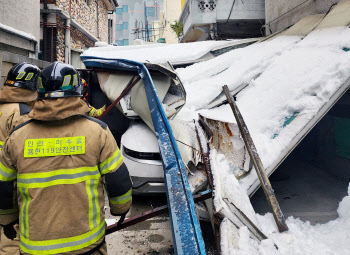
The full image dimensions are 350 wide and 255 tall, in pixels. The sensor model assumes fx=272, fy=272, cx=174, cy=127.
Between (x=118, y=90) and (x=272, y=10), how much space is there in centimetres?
587

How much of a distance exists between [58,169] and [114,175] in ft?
0.92

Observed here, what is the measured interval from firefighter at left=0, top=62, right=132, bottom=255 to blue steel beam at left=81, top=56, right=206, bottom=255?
0.53m

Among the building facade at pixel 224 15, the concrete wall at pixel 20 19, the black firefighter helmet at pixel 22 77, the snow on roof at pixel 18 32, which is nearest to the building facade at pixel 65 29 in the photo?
the concrete wall at pixel 20 19

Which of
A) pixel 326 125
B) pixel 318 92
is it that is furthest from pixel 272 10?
pixel 318 92

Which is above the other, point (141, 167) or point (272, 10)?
point (272, 10)

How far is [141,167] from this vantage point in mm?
3168

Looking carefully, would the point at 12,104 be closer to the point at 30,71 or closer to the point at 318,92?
the point at 30,71

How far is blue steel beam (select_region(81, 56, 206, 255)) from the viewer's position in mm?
1663

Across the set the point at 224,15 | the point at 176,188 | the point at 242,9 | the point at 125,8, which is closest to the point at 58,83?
the point at 176,188

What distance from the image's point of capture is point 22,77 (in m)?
2.28

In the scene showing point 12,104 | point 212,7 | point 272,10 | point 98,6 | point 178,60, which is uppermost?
point 98,6

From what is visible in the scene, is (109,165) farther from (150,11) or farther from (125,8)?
(125,8)

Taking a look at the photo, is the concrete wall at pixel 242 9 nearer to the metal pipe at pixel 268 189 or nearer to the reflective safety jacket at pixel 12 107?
the metal pipe at pixel 268 189

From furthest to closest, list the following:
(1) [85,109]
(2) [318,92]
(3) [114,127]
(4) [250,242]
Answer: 1. (3) [114,127]
2. (2) [318,92]
3. (4) [250,242]
4. (1) [85,109]
